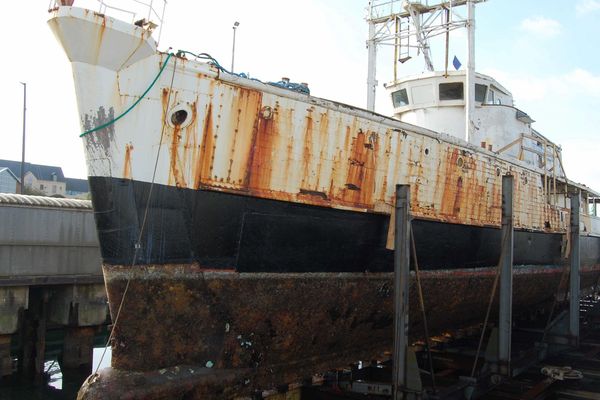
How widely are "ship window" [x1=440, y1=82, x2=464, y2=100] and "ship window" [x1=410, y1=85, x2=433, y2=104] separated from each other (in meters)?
0.24

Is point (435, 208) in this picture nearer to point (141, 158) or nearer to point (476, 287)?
point (476, 287)

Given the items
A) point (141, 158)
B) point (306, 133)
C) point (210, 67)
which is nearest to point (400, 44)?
point (306, 133)

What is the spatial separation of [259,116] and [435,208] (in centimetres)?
320

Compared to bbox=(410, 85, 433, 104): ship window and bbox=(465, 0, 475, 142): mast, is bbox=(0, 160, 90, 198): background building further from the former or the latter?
bbox=(465, 0, 475, 142): mast

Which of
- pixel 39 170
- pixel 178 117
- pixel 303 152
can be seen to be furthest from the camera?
pixel 39 170

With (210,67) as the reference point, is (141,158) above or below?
below

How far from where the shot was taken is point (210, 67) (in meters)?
4.88

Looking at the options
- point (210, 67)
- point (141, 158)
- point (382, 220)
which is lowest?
point (382, 220)

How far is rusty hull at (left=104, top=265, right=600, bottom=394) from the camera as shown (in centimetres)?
451

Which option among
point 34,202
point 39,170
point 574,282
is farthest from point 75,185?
point 574,282

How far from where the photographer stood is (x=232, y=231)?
4.96m

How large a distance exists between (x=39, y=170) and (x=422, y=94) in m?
58.6

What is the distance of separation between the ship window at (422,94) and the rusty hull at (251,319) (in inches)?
197

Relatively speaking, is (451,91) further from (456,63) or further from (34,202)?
(34,202)
